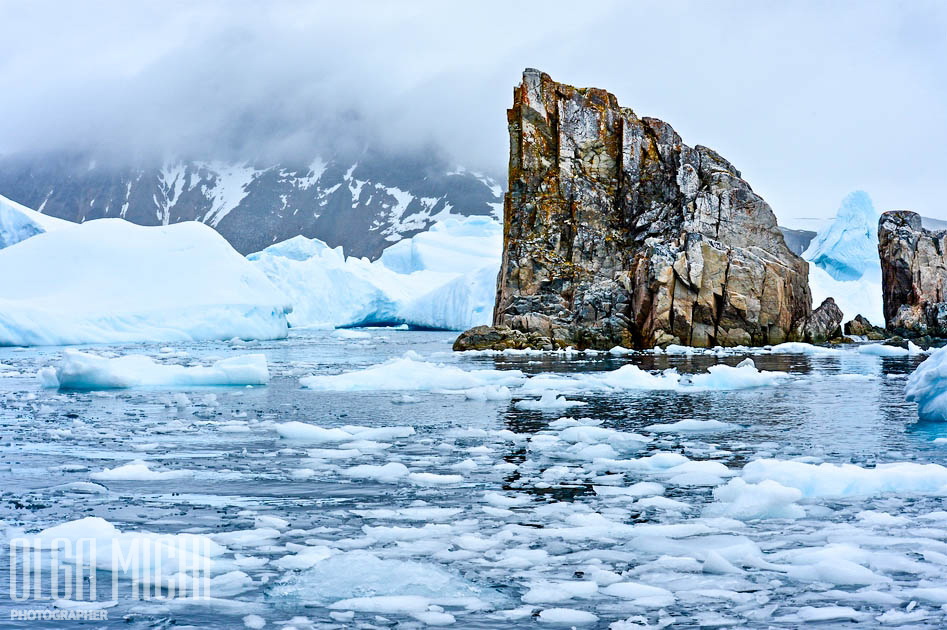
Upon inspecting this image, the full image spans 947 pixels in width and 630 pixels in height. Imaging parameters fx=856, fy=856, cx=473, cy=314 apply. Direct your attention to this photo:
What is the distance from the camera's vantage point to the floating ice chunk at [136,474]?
8.86m

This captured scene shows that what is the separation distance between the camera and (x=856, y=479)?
26.9 feet

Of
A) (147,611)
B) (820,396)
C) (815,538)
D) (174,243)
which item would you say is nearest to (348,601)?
(147,611)

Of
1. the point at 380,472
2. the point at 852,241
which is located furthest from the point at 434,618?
the point at 852,241

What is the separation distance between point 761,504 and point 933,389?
23.8ft

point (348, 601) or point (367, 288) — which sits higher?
point (367, 288)

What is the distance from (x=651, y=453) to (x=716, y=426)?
2604 millimetres

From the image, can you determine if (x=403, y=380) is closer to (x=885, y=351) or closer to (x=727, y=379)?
(x=727, y=379)

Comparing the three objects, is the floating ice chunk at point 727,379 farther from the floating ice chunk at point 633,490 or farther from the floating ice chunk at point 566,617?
the floating ice chunk at point 566,617

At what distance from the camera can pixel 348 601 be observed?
205 inches

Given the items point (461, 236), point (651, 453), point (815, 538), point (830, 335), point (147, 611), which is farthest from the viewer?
point (461, 236)

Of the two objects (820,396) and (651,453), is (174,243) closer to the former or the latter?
(820,396)

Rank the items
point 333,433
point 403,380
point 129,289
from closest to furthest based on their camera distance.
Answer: point 333,433 < point 403,380 < point 129,289

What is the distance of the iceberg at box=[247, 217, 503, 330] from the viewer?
2435 inches

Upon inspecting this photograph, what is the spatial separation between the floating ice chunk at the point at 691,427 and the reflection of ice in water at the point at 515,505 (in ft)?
0.15
